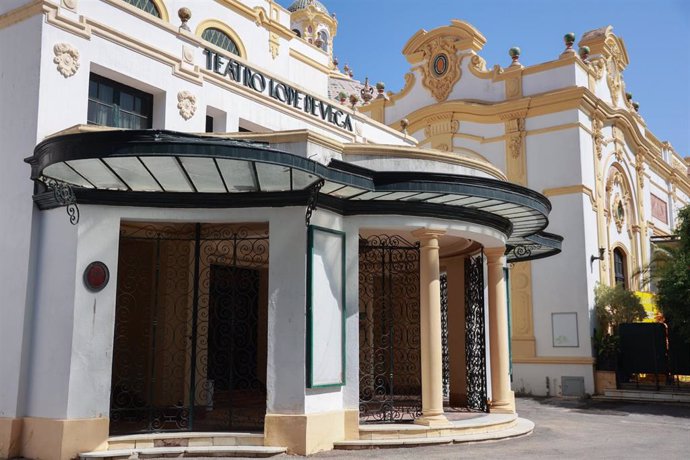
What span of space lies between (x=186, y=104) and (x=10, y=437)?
679 centimetres

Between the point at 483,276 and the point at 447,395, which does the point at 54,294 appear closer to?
the point at 483,276

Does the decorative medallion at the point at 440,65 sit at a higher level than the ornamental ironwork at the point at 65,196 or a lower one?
higher

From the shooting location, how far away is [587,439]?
12.8 metres

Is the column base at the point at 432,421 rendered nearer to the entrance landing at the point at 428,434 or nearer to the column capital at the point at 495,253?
the entrance landing at the point at 428,434

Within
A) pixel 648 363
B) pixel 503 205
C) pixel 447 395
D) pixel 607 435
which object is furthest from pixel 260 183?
pixel 648 363

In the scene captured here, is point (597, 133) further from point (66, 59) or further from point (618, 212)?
point (66, 59)

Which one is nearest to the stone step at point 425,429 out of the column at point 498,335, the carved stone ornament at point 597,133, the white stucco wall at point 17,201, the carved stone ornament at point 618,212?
the column at point 498,335

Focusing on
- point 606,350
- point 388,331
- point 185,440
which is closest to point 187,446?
point 185,440

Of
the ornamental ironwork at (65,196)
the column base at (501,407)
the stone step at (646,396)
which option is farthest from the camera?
the stone step at (646,396)

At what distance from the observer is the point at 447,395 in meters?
17.6

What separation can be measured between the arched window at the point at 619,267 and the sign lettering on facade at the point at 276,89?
13.7 metres

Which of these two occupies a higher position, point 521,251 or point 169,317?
point 521,251

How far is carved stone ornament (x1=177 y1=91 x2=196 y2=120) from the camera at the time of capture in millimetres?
13812

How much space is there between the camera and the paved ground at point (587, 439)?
Result: 422 inches
